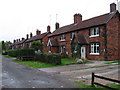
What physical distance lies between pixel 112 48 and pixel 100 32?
10.5 ft

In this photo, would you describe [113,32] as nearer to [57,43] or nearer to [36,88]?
[57,43]

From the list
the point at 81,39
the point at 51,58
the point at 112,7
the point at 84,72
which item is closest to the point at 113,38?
the point at 81,39

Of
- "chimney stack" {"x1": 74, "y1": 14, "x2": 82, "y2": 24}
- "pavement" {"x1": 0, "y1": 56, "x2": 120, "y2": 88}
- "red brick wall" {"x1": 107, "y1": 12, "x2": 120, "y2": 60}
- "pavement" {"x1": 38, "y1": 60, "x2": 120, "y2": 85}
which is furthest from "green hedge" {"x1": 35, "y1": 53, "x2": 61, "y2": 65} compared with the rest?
"chimney stack" {"x1": 74, "y1": 14, "x2": 82, "y2": 24}

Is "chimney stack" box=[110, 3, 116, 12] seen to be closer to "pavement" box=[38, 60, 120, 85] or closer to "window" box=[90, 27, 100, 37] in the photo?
"window" box=[90, 27, 100, 37]

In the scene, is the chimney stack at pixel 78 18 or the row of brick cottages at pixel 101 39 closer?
the row of brick cottages at pixel 101 39

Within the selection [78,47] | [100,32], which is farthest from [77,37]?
[100,32]

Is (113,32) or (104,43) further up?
(113,32)

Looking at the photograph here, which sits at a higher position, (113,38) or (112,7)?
(112,7)

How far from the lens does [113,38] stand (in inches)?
822

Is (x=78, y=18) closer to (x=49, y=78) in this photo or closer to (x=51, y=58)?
(x=51, y=58)

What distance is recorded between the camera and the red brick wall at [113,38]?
20377 millimetres

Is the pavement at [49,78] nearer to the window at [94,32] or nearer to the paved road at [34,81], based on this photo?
the paved road at [34,81]

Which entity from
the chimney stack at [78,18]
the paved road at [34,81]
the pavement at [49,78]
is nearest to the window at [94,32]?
the chimney stack at [78,18]

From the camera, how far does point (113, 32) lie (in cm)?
2092
